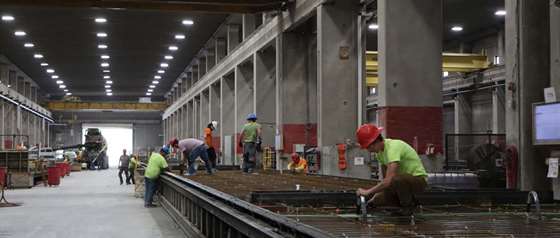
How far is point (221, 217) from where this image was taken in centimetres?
782

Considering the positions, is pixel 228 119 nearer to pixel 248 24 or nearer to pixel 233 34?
pixel 233 34

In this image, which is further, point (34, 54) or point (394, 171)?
point (34, 54)

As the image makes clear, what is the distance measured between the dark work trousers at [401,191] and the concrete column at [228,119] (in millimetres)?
21139

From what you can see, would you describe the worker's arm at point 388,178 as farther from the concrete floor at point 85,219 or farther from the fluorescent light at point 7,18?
the fluorescent light at point 7,18

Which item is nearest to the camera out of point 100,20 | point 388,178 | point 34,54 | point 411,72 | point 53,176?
point 388,178

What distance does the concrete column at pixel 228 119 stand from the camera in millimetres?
28181

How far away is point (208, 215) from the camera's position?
9.57 m

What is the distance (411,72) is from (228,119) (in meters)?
17.6

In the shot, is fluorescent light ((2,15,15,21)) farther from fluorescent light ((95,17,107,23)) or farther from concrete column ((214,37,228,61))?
concrete column ((214,37,228,61))

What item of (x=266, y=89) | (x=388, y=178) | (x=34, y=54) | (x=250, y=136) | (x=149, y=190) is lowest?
(x=149, y=190)

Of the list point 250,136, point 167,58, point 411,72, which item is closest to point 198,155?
point 250,136

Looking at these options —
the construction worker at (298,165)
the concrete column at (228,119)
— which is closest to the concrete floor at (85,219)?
the construction worker at (298,165)

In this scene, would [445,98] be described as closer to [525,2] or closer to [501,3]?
[501,3]

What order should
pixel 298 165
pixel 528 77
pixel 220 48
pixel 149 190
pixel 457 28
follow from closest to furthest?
pixel 528 77, pixel 298 165, pixel 149 190, pixel 457 28, pixel 220 48
